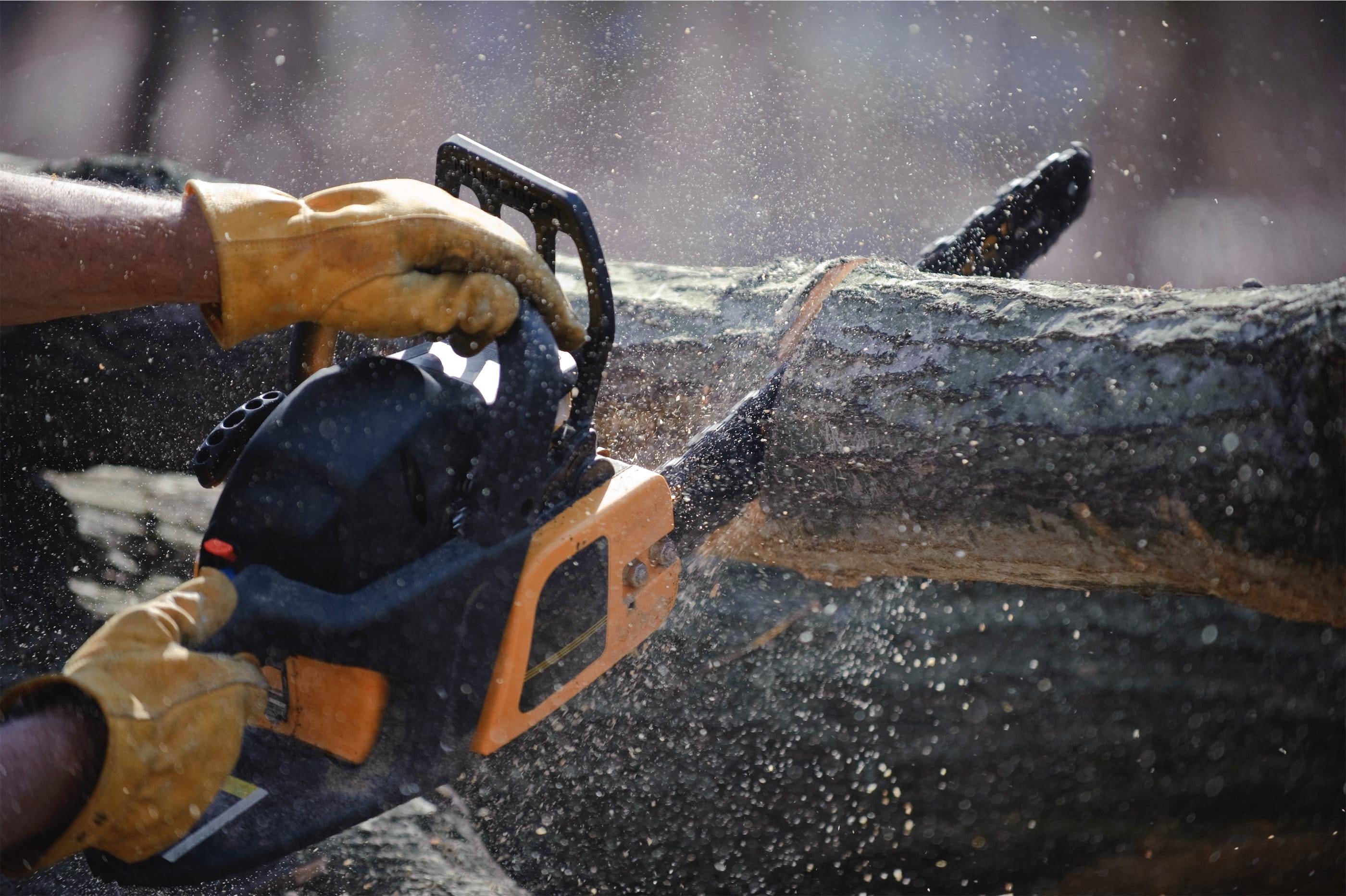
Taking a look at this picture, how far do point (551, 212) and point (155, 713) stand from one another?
903 millimetres

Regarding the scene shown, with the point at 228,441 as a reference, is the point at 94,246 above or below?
above

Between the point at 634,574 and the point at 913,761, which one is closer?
the point at 634,574

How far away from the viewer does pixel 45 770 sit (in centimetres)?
110

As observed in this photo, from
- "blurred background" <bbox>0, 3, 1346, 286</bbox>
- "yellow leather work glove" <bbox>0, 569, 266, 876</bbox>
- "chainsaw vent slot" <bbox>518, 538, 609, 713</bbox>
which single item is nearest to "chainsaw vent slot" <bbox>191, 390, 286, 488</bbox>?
"yellow leather work glove" <bbox>0, 569, 266, 876</bbox>

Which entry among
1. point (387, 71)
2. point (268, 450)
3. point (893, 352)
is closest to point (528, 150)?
point (387, 71)

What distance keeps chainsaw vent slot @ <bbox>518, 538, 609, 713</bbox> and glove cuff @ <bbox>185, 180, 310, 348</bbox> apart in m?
0.59

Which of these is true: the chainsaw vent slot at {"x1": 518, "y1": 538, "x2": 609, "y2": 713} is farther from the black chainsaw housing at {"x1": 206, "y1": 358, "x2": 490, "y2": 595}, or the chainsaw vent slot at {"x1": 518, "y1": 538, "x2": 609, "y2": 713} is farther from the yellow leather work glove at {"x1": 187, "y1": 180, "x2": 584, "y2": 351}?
the yellow leather work glove at {"x1": 187, "y1": 180, "x2": 584, "y2": 351}

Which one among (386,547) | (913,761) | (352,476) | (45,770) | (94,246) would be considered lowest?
(913,761)

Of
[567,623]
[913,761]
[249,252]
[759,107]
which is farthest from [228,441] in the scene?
[759,107]

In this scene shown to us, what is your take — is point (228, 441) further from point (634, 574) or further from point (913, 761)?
point (913, 761)

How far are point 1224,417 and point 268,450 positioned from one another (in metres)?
1.51

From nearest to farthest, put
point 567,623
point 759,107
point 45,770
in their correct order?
1. point 45,770
2. point 567,623
3. point 759,107

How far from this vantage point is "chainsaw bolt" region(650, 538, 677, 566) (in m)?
1.66

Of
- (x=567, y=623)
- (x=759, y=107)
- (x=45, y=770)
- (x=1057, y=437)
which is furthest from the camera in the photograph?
(x=759, y=107)
